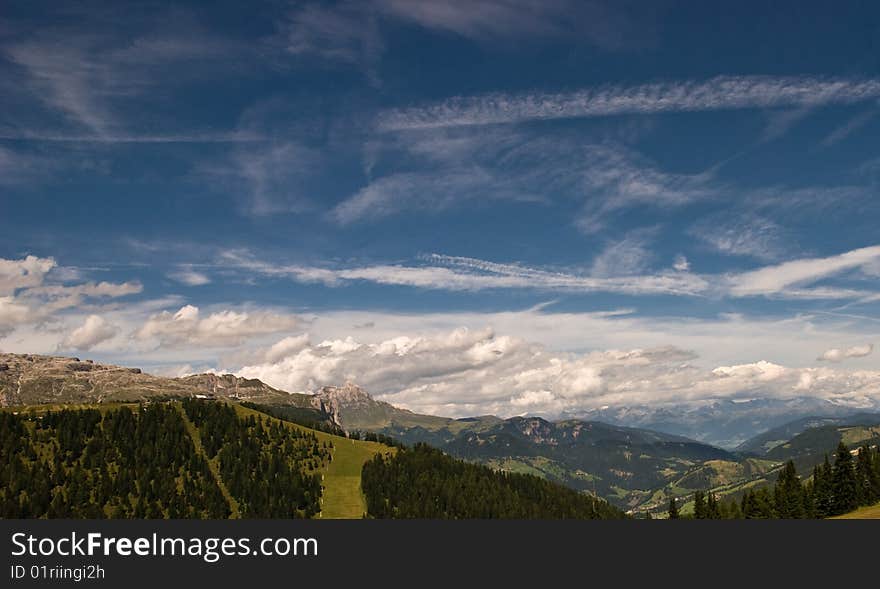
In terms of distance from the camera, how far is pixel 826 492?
176375 mm

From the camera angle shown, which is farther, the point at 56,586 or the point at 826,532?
the point at 826,532

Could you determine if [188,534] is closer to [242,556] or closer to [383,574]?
[242,556]

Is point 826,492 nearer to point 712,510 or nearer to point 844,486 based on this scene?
point 844,486

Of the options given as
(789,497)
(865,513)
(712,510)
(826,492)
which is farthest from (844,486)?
(712,510)

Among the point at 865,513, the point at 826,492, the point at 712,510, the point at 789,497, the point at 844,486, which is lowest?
the point at 712,510

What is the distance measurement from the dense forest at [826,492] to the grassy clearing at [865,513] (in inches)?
257

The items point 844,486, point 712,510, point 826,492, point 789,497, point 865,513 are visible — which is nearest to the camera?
point 865,513

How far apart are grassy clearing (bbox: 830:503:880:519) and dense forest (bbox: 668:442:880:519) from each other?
653 centimetres

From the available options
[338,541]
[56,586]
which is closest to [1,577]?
[56,586]

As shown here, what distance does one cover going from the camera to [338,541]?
83.9 m

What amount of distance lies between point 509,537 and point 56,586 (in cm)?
6916

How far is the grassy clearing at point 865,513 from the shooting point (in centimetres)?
14412

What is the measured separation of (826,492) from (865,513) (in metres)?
25.1

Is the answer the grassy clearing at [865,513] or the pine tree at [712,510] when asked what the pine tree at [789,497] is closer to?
the grassy clearing at [865,513]
